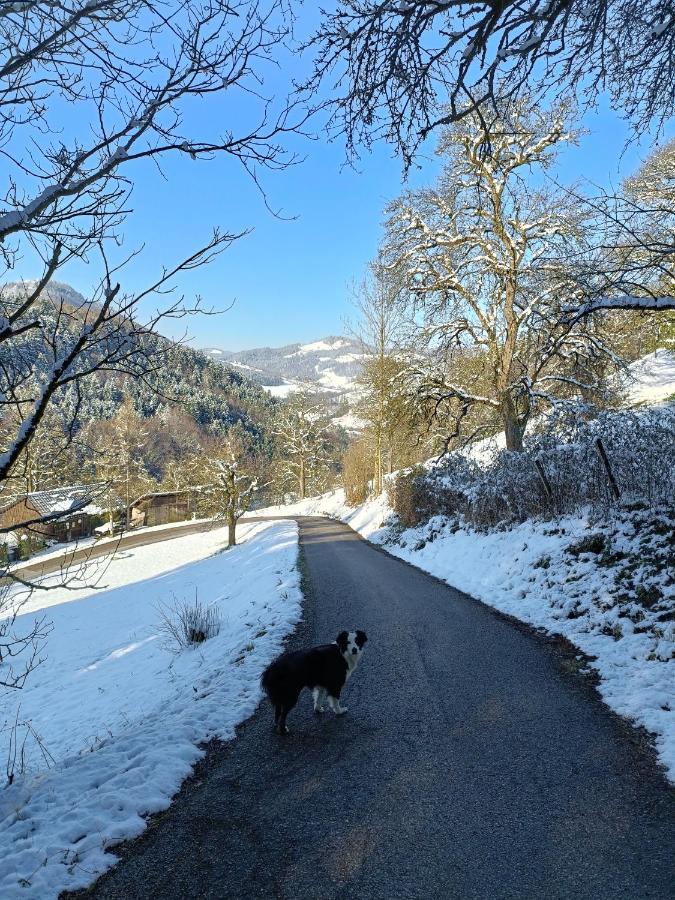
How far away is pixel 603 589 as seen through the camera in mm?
7078

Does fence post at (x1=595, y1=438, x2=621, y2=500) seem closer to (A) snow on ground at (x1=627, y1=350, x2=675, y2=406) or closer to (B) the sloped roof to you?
(B) the sloped roof

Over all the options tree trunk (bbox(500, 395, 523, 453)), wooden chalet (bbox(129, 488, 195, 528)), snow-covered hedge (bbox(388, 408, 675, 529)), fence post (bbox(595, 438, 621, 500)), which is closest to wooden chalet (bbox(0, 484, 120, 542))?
snow-covered hedge (bbox(388, 408, 675, 529))

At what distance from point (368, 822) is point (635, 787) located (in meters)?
1.96

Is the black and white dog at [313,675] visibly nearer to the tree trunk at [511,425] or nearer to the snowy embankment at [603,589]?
the snowy embankment at [603,589]

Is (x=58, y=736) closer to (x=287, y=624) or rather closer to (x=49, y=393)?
(x=287, y=624)

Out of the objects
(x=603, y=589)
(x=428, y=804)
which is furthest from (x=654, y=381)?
(x=428, y=804)

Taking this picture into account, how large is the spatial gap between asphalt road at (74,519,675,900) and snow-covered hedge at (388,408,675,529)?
5057mm

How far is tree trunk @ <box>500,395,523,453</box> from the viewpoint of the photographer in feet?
45.0

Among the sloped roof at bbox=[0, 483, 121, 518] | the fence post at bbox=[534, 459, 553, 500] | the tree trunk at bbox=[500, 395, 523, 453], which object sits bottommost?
the fence post at bbox=[534, 459, 553, 500]

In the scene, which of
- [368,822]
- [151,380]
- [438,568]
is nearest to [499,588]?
[438,568]

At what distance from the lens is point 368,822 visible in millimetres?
3207

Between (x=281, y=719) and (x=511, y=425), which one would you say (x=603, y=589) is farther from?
(x=511, y=425)

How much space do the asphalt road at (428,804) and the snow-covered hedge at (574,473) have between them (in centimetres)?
506

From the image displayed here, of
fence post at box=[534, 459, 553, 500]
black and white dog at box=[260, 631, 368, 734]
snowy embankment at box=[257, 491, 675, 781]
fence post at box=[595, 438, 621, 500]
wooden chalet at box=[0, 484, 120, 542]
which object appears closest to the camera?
wooden chalet at box=[0, 484, 120, 542]
